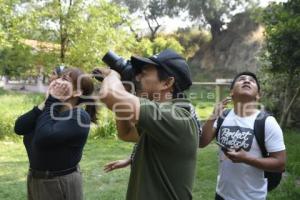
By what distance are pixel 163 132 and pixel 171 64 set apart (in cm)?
33

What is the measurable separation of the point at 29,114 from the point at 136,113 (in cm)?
138

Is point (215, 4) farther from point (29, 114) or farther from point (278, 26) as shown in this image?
point (29, 114)

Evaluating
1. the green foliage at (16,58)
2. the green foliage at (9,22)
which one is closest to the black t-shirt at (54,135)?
the green foliage at (9,22)

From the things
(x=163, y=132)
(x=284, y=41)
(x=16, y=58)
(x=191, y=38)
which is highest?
(x=191, y=38)

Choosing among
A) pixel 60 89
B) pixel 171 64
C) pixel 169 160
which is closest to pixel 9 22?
pixel 60 89

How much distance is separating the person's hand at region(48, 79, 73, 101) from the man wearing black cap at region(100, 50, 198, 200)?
2.89ft

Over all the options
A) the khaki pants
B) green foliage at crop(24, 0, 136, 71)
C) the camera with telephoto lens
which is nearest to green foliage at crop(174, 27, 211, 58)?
green foliage at crop(24, 0, 136, 71)

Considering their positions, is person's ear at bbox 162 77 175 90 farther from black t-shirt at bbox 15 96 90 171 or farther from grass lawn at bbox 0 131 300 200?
grass lawn at bbox 0 131 300 200

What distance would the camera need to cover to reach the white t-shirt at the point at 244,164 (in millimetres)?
2445

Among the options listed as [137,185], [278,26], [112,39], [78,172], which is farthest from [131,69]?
[112,39]

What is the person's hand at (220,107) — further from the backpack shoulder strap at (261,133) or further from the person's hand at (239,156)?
the person's hand at (239,156)

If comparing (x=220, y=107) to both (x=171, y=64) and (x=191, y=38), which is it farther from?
(x=191, y=38)

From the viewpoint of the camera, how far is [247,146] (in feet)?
8.19

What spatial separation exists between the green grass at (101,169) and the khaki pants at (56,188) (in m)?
2.36
